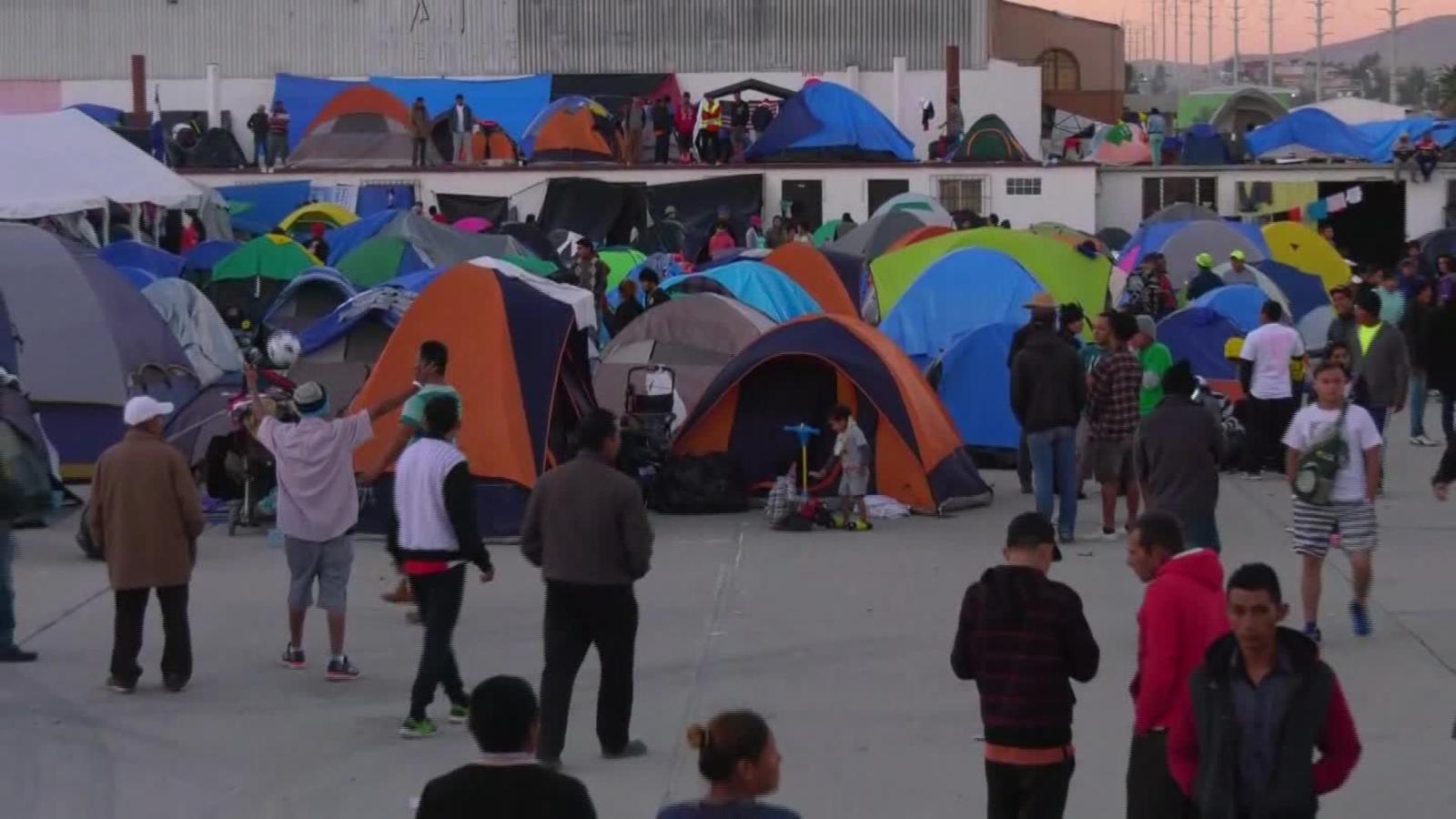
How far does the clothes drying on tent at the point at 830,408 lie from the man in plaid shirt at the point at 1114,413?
1.71 metres

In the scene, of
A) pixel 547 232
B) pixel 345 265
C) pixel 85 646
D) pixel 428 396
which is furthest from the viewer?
pixel 547 232

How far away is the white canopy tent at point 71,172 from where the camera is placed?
2325 cm

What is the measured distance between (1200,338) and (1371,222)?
884 inches

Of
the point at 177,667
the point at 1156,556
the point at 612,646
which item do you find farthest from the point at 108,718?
the point at 1156,556

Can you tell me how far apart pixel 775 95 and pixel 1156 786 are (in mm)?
40405

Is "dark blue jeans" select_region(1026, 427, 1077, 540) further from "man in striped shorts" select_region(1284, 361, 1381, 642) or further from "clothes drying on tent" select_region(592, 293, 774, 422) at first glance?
"clothes drying on tent" select_region(592, 293, 774, 422)

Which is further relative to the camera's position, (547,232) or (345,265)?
(547,232)

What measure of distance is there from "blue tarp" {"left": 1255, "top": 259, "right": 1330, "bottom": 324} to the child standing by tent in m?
13.2

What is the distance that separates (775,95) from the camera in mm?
45812

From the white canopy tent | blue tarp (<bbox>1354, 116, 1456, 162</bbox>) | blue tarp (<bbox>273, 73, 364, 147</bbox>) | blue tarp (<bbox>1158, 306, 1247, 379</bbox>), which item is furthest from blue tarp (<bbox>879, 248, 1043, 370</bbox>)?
blue tarp (<bbox>273, 73, 364, 147</bbox>)

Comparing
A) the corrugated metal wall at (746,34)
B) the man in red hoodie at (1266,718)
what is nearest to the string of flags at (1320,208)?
the corrugated metal wall at (746,34)

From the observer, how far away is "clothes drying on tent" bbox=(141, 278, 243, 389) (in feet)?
67.4

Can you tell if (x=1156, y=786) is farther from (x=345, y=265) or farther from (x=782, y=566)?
(x=345, y=265)

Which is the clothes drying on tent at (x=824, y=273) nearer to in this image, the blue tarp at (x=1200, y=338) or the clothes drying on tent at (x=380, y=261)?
the blue tarp at (x=1200, y=338)
